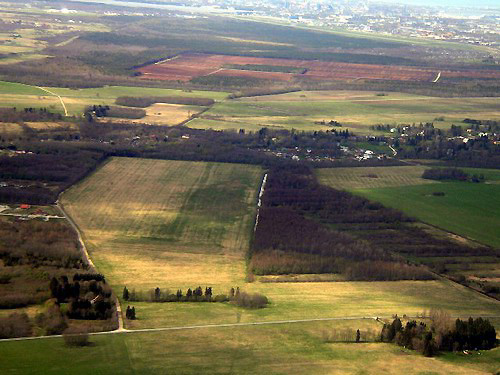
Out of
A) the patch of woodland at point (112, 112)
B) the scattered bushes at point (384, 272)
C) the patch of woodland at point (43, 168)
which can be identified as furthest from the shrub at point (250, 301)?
the patch of woodland at point (112, 112)

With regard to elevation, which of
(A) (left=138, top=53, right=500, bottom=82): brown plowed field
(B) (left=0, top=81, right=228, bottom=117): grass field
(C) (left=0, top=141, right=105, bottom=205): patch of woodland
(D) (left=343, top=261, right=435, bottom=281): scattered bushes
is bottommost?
(D) (left=343, top=261, right=435, bottom=281): scattered bushes

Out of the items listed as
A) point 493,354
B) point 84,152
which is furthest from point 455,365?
point 84,152

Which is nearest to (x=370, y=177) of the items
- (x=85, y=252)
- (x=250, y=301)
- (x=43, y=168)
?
(x=43, y=168)

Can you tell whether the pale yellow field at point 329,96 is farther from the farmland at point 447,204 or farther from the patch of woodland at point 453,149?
the farmland at point 447,204

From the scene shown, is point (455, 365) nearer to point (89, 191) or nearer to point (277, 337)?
point (277, 337)

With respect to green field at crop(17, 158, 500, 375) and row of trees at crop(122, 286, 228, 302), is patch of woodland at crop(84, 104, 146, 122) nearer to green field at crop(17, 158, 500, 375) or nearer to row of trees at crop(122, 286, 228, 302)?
green field at crop(17, 158, 500, 375)

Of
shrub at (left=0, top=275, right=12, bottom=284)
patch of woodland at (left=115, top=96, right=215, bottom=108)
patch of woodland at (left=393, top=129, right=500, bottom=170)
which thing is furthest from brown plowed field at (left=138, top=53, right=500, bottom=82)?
shrub at (left=0, top=275, right=12, bottom=284)
